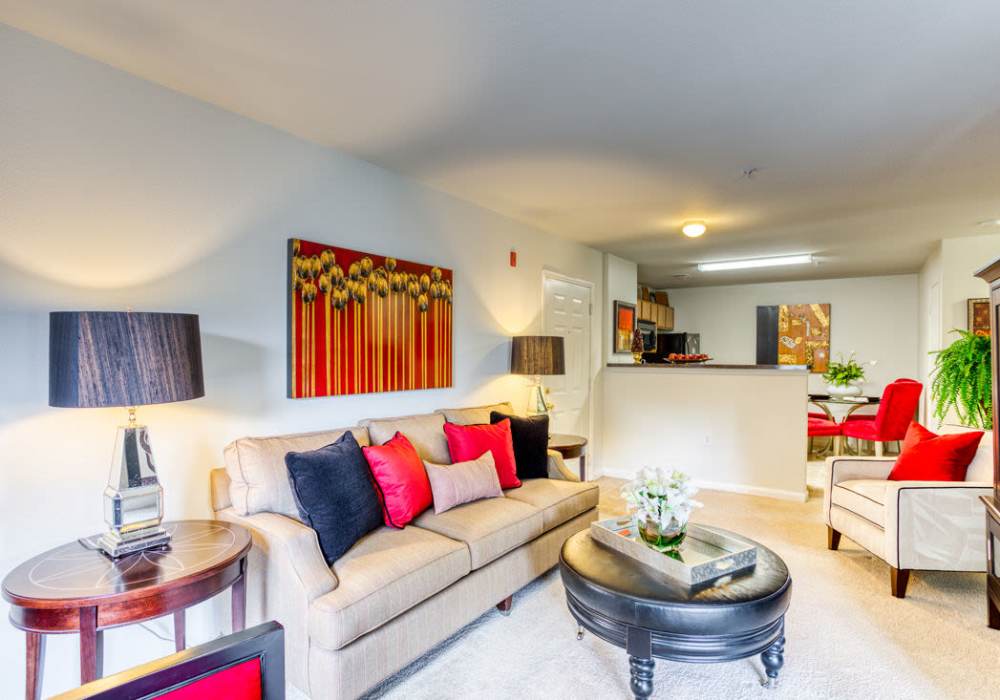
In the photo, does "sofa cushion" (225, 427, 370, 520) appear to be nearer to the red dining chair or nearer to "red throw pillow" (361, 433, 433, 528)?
"red throw pillow" (361, 433, 433, 528)

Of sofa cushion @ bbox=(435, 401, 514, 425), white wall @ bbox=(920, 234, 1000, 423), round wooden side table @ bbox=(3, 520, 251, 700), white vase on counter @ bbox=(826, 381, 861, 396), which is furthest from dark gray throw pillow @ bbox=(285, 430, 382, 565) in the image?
white vase on counter @ bbox=(826, 381, 861, 396)

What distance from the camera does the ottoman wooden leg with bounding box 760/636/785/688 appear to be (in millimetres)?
1993

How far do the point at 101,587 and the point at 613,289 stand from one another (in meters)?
5.07

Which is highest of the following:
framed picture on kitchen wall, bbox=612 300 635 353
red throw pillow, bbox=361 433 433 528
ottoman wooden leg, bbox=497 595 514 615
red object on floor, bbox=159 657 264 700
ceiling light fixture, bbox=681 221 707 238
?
ceiling light fixture, bbox=681 221 707 238

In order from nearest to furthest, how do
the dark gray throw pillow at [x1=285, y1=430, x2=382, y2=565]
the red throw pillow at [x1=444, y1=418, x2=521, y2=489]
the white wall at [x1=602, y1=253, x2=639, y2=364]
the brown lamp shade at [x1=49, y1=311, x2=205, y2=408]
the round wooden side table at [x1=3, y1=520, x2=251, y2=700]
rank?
the round wooden side table at [x1=3, y1=520, x2=251, y2=700], the brown lamp shade at [x1=49, y1=311, x2=205, y2=408], the dark gray throw pillow at [x1=285, y1=430, x2=382, y2=565], the red throw pillow at [x1=444, y1=418, x2=521, y2=489], the white wall at [x1=602, y1=253, x2=639, y2=364]

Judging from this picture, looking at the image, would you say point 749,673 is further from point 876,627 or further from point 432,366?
point 432,366

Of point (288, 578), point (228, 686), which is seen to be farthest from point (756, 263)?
point (228, 686)

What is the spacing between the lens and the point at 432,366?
11.4 feet

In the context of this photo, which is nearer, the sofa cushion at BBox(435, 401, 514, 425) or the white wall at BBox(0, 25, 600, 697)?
the white wall at BBox(0, 25, 600, 697)

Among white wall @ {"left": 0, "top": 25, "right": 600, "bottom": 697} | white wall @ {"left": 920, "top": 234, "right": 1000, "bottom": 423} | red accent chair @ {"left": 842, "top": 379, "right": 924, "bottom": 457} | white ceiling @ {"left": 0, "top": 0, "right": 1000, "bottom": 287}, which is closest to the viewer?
white ceiling @ {"left": 0, "top": 0, "right": 1000, "bottom": 287}

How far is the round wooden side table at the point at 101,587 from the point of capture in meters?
1.46

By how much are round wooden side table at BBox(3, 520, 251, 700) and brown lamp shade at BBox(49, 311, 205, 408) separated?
1.68 feet

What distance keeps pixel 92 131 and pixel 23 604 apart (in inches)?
64.0

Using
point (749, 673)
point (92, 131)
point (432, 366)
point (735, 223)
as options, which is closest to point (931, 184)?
point (735, 223)
